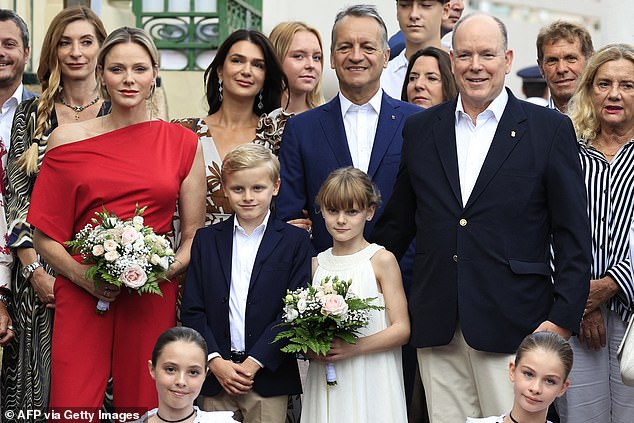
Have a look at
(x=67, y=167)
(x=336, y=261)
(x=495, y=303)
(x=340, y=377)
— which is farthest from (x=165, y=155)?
(x=495, y=303)

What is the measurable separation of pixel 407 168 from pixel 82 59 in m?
2.07

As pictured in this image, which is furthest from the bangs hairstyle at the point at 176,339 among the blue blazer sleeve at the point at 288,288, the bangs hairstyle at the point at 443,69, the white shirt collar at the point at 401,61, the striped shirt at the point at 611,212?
the white shirt collar at the point at 401,61

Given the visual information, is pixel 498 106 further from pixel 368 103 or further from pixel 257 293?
pixel 257 293

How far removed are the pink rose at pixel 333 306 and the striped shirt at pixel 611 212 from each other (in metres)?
1.37

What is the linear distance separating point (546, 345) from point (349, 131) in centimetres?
169

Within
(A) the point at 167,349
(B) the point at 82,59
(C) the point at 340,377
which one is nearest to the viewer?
(A) the point at 167,349

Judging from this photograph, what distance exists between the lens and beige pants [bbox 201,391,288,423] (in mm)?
5938

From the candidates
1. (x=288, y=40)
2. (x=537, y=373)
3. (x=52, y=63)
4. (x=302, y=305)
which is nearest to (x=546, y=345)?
(x=537, y=373)

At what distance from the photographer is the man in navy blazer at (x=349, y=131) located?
6.33m

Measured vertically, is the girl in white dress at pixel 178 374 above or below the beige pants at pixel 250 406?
above

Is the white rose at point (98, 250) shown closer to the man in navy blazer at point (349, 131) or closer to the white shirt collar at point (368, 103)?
the man in navy blazer at point (349, 131)

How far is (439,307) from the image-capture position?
5695 mm

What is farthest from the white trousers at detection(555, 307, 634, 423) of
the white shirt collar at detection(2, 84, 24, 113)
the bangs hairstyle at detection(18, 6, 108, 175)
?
the white shirt collar at detection(2, 84, 24, 113)

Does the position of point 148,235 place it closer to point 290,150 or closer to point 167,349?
point 167,349
